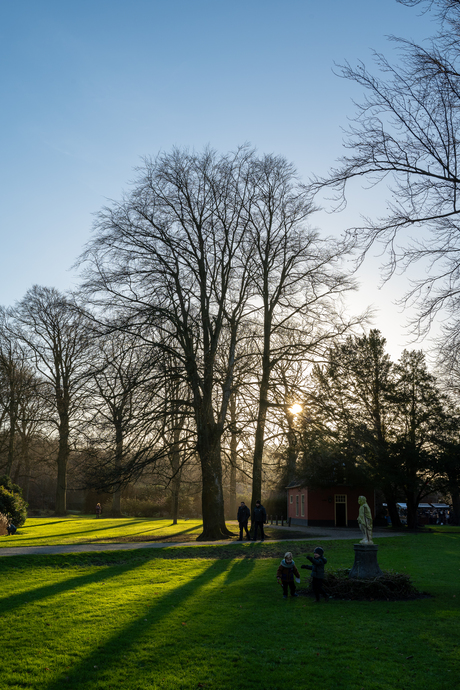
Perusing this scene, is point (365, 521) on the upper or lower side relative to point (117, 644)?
upper

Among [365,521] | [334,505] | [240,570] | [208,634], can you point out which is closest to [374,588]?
[365,521]

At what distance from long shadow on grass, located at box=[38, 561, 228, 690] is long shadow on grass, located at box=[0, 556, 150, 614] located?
7.97 ft

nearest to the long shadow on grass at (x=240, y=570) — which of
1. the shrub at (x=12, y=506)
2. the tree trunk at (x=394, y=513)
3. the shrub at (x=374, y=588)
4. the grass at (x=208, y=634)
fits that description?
the grass at (x=208, y=634)

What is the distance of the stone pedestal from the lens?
11.7m

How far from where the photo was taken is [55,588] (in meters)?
11.8

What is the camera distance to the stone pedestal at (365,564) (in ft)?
38.5

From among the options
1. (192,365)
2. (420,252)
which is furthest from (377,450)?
(420,252)

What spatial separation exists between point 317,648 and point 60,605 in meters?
5.22

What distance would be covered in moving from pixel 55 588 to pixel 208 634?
5.17 m

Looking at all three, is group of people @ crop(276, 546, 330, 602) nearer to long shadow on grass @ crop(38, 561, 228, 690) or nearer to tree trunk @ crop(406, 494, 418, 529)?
long shadow on grass @ crop(38, 561, 228, 690)

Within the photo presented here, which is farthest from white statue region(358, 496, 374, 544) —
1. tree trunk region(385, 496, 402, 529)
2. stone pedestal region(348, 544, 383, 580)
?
tree trunk region(385, 496, 402, 529)

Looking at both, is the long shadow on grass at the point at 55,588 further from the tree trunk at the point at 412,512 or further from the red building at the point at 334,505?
the tree trunk at the point at 412,512

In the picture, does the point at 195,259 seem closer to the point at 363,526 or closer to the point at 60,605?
the point at 363,526

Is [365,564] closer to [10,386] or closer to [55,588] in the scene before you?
[55,588]
